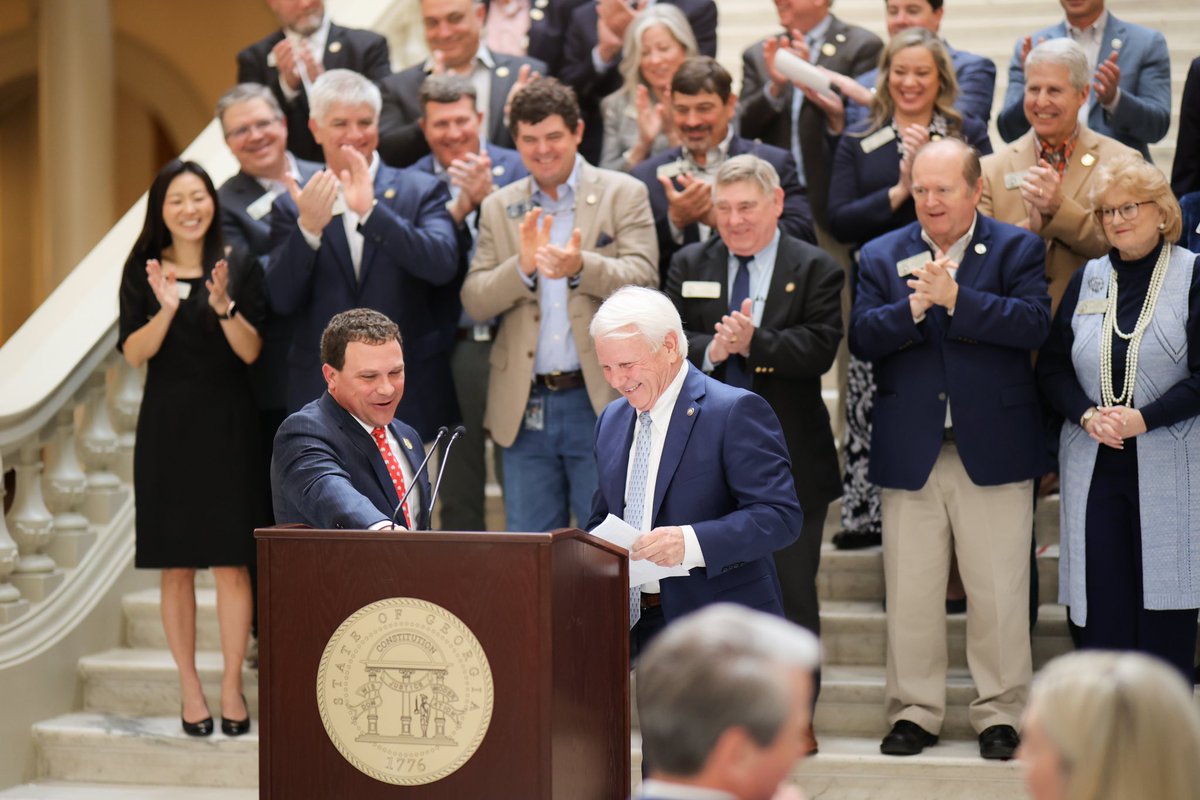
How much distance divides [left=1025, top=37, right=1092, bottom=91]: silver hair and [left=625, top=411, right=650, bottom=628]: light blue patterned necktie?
84.8 inches

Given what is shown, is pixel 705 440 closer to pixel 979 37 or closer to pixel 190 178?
pixel 190 178

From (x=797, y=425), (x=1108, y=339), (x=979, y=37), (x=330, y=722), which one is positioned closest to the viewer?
(x=330, y=722)

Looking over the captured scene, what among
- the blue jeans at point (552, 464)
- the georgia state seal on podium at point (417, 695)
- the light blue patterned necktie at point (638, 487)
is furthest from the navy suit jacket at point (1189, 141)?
the georgia state seal on podium at point (417, 695)

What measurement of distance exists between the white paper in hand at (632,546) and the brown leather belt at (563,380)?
1.54 metres

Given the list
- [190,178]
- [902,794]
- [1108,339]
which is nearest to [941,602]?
[902,794]

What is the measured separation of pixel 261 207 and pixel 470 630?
3037 millimetres

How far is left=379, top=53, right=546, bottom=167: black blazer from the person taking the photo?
6.00 m

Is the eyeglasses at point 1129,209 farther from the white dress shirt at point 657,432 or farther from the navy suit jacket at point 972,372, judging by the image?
the white dress shirt at point 657,432

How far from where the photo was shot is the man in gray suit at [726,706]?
6.30 ft

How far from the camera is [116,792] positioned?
497 centimetres

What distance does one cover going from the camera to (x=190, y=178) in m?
5.04

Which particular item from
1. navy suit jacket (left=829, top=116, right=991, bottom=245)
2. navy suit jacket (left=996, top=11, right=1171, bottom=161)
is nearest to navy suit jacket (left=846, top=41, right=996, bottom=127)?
navy suit jacket (left=996, top=11, right=1171, bottom=161)

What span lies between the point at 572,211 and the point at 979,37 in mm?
3758

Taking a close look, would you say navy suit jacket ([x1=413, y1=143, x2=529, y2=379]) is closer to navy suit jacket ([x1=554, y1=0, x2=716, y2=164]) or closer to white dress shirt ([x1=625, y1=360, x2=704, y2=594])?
navy suit jacket ([x1=554, y1=0, x2=716, y2=164])
